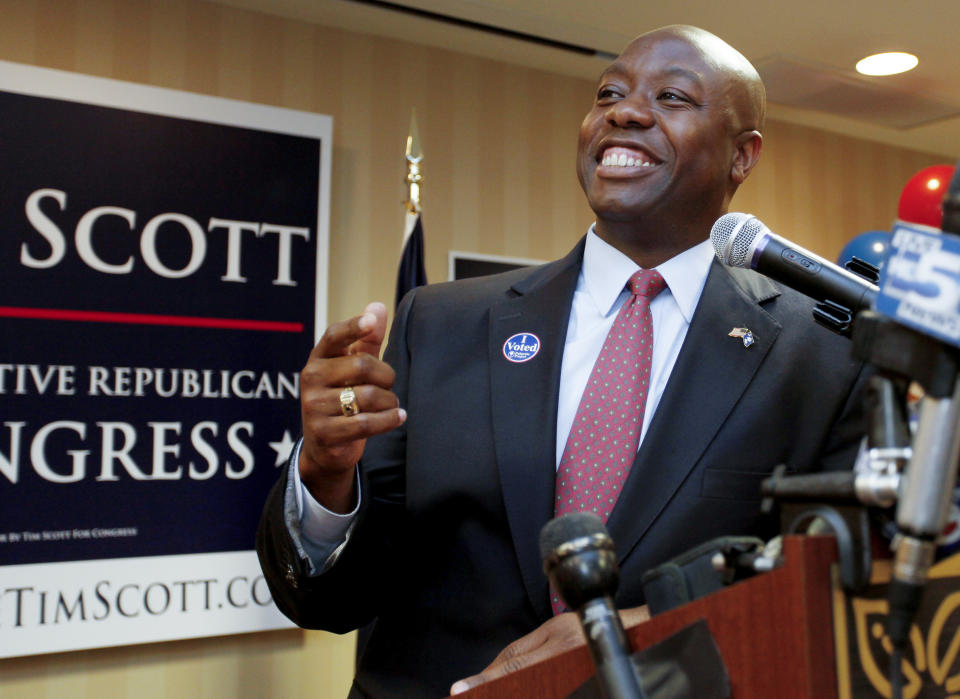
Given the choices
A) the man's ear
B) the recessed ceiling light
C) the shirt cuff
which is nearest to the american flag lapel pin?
the man's ear

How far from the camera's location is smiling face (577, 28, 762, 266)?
1.38 metres

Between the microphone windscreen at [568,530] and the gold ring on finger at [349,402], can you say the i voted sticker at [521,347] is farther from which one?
the microphone windscreen at [568,530]

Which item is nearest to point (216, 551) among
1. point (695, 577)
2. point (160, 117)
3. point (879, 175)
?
point (160, 117)

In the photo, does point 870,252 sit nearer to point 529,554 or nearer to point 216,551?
point 216,551

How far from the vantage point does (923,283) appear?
1.60 ft

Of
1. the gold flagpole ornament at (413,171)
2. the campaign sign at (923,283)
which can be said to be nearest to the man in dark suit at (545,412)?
the campaign sign at (923,283)

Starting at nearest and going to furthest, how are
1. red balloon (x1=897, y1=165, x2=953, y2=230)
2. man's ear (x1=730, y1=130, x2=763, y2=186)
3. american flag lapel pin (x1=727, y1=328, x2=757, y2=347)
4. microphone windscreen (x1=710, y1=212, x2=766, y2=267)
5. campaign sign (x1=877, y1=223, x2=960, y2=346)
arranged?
campaign sign (x1=877, y1=223, x2=960, y2=346)
microphone windscreen (x1=710, y1=212, x2=766, y2=267)
american flag lapel pin (x1=727, y1=328, x2=757, y2=347)
man's ear (x1=730, y1=130, x2=763, y2=186)
red balloon (x1=897, y1=165, x2=953, y2=230)

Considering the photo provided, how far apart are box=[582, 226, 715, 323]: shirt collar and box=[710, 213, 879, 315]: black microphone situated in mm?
308

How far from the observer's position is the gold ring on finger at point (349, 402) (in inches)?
38.9

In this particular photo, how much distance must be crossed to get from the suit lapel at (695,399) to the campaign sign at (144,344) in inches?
83.9

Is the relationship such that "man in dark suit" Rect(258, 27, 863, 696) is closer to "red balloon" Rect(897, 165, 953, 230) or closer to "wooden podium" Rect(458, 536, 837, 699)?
"wooden podium" Rect(458, 536, 837, 699)

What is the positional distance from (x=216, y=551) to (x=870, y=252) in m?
2.87

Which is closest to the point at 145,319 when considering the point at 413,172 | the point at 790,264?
the point at 413,172

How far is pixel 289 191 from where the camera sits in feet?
10.6
